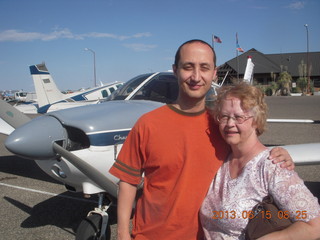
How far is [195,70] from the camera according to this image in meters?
1.54

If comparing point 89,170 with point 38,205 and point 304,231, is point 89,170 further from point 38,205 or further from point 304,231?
point 38,205

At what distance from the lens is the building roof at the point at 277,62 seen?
50.6m

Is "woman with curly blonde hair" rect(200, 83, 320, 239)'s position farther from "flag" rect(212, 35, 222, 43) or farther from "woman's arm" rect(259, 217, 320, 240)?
"flag" rect(212, 35, 222, 43)

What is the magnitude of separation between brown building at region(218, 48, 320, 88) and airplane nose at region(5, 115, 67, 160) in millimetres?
46041

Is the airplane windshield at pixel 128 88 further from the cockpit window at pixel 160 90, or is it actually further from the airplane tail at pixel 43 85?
the airplane tail at pixel 43 85

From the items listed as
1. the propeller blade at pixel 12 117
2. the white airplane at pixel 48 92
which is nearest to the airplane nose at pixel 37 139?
the propeller blade at pixel 12 117

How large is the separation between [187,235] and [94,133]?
62.4 inches

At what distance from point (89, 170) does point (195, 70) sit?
1592 millimetres

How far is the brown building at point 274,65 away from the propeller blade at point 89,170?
46.1 m

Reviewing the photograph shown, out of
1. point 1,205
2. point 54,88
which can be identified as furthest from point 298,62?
point 1,205

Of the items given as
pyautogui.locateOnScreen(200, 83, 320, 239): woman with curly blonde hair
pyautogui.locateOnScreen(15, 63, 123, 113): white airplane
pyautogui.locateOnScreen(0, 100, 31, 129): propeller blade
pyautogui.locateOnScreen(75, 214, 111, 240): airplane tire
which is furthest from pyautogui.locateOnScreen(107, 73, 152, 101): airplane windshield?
pyautogui.locateOnScreen(15, 63, 123, 113): white airplane

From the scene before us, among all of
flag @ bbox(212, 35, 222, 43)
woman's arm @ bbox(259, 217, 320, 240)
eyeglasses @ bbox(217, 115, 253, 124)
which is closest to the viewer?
woman's arm @ bbox(259, 217, 320, 240)

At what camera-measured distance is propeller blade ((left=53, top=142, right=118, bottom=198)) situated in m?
2.73

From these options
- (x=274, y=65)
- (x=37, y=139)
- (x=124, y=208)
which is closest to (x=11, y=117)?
(x=37, y=139)
